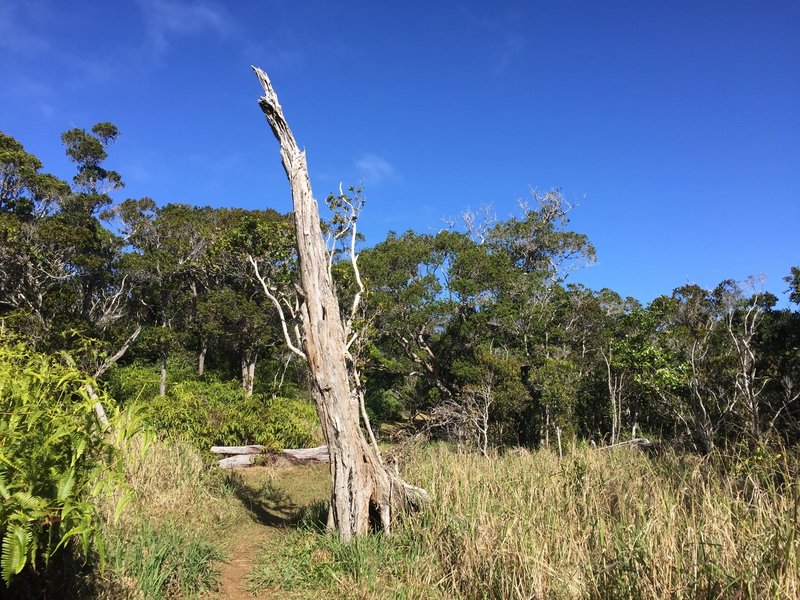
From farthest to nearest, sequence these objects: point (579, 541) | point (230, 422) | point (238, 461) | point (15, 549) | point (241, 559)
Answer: point (230, 422)
point (238, 461)
point (241, 559)
point (579, 541)
point (15, 549)

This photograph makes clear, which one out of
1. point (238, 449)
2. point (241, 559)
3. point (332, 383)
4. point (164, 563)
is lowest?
point (241, 559)

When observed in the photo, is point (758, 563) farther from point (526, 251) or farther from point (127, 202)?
point (127, 202)

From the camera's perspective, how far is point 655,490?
11.6ft

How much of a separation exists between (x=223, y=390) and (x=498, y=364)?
772cm

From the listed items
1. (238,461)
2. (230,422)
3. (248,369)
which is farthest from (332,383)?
(248,369)

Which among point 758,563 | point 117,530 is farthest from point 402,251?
point 758,563

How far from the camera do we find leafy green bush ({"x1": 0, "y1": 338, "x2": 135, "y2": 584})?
5.48 feet

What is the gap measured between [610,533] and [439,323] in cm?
1157

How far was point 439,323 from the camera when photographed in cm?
1472

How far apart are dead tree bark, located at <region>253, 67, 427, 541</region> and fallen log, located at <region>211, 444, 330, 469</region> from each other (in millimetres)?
4449

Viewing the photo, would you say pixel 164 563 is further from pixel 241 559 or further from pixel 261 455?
pixel 261 455

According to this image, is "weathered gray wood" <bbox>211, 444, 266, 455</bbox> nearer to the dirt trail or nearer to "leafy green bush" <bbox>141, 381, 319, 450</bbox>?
"leafy green bush" <bbox>141, 381, 319, 450</bbox>

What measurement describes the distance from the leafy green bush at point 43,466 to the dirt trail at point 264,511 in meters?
2.46

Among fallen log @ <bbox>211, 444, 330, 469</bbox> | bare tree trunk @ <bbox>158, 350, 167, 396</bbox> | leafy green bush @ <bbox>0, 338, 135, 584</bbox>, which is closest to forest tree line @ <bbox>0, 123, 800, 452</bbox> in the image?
bare tree trunk @ <bbox>158, 350, 167, 396</bbox>
